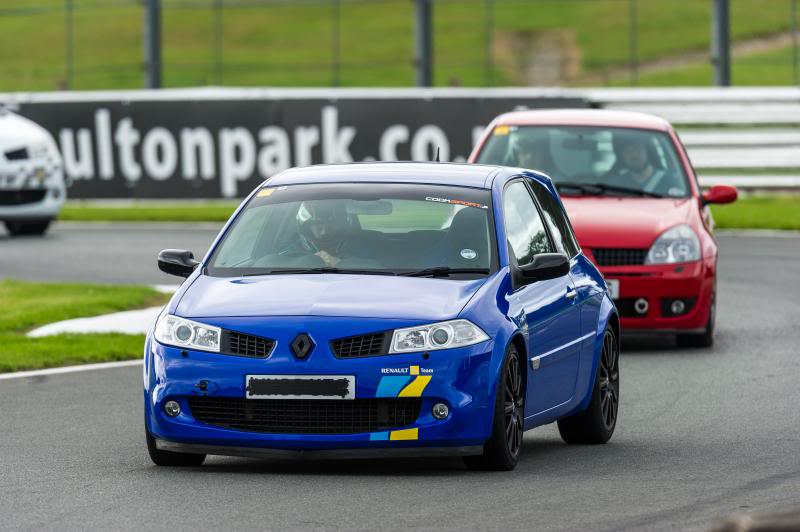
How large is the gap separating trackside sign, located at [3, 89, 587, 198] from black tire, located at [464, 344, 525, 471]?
19372mm

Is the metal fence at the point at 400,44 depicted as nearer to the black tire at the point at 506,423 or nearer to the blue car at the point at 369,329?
the blue car at the point at 369,329

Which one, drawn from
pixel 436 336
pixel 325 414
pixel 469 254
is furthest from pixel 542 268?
pixel 325 414

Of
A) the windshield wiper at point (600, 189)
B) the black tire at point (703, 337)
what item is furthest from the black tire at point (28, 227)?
the black tire at point (703, 337)

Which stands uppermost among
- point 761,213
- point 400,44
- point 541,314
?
point 400,44

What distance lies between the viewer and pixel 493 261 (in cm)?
963

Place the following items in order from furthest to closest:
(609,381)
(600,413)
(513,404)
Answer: (609,381) < (600,413) < (513,404)

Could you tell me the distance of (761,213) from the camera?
2830 cm

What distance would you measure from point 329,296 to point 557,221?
2250 mm

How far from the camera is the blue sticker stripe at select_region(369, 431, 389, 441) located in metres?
8.87

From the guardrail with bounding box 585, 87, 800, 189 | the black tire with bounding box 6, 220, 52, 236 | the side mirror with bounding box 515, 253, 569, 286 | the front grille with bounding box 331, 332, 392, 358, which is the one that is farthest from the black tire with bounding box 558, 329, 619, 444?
the guardrail with bounding box 585, 87, 800, 189

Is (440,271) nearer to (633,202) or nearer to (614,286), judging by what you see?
(614,286)

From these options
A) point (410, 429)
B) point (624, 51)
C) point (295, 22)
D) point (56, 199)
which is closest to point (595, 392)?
point (410, 429)

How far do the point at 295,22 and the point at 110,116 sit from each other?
56.0 meters

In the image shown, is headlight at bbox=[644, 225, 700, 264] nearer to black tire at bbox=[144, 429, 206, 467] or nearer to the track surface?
the track surface
